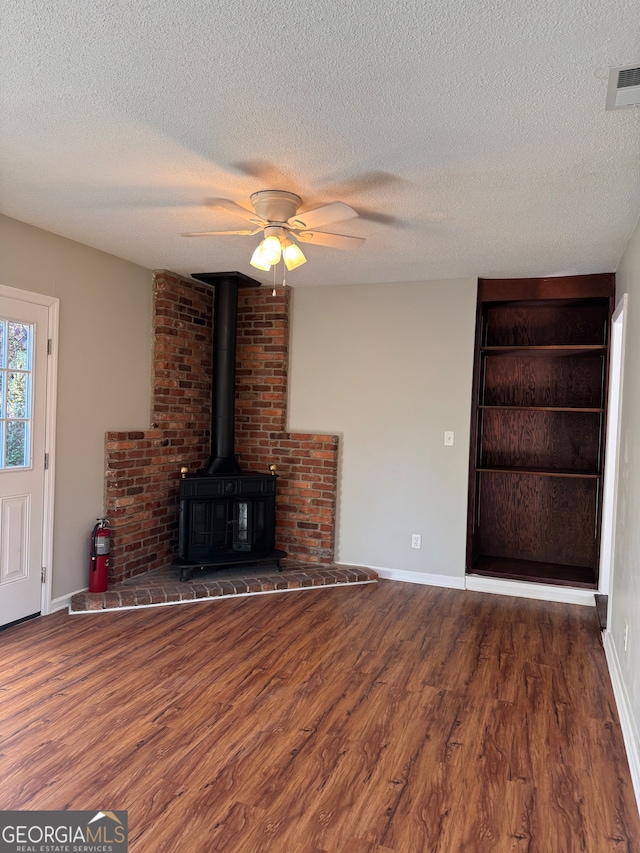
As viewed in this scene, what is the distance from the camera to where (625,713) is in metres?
2.53

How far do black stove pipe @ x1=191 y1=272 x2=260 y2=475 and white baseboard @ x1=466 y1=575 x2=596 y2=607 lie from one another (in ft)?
7.01

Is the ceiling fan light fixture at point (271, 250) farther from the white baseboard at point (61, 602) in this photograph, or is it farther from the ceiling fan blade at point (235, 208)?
the white baseboard at point (61, 602)

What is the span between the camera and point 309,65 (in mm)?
1790

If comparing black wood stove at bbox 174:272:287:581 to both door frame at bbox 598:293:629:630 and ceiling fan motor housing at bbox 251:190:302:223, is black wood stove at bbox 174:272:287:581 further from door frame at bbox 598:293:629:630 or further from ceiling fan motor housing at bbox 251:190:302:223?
door frame at bbox 598:293:629:630

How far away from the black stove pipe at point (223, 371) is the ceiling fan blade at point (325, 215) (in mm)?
2002

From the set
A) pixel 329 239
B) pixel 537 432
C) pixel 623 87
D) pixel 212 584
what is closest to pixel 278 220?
pixel 329 239

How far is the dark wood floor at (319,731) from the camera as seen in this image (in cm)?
192

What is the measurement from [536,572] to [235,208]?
3.44 metres

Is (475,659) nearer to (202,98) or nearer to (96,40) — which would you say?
(202,98)

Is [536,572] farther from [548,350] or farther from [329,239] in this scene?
[329,239]

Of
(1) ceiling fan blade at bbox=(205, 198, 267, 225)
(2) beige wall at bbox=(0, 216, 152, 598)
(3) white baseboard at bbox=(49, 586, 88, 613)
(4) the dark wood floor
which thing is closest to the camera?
(4) the dark wood floor

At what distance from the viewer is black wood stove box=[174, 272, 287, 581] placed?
4.42 m

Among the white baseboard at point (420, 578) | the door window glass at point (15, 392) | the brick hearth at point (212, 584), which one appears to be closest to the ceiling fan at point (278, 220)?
the door window glass at point (15, 392)

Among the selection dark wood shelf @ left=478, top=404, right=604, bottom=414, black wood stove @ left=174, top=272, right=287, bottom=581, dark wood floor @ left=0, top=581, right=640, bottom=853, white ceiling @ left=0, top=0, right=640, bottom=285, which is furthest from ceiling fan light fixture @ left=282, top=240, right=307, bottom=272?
dark wood shelf @ left=478, top=404, right=604, bottom=414
